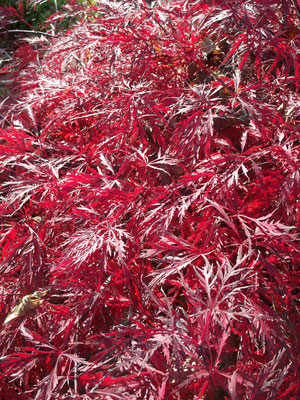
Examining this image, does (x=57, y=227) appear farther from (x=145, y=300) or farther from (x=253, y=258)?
(x=253, y=258)

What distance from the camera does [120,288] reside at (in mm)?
1097

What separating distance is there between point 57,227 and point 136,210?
343mm

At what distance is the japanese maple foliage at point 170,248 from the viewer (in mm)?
784

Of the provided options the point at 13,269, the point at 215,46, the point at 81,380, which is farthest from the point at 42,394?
the point at 215,46

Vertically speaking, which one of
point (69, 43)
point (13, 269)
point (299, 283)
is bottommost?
point (13, 269)

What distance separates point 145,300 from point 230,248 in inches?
11.6

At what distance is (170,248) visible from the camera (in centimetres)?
87

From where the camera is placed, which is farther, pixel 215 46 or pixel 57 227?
pixel 215 46

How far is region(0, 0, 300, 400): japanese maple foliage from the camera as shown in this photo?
0.78m

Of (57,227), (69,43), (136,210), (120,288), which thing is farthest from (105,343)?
(69,43)

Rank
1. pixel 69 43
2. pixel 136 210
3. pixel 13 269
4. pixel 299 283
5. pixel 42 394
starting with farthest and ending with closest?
1. pixel 69 43
2. pixel 13 269
3. pixel 136 210
4. pixel 299 283
5. pixel 42 394

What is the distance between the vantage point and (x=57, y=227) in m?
1.26

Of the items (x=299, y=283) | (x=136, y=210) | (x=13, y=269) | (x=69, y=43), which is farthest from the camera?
(x=69, y=43)

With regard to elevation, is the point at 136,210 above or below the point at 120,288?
above
